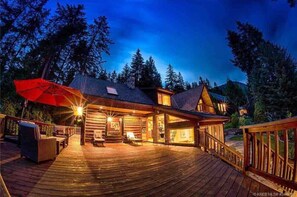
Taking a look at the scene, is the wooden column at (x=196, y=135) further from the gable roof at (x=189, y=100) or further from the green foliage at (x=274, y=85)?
the green foliage at (x=274, y=85)

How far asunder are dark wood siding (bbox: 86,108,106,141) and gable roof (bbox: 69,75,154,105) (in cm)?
142

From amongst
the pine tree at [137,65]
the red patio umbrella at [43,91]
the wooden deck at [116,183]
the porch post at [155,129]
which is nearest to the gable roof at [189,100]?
the porch post at [155,129]

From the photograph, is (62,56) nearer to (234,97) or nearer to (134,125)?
(134,125)

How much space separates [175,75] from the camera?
52469 millimetres

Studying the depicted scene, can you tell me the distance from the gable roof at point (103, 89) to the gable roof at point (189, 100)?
14.2 feet

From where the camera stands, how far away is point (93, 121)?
12.5 meters

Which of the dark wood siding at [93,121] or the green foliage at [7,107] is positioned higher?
the green foliage at [7,107]

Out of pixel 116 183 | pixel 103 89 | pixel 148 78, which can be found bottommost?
pixel 116 183

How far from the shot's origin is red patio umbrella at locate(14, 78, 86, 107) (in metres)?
6.51

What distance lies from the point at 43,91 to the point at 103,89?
6719mm

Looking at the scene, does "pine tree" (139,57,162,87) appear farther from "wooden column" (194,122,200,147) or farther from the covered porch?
"wooden column" (194,122,200,147)

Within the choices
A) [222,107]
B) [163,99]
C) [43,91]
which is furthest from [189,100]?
[222,107]

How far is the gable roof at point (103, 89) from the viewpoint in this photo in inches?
512

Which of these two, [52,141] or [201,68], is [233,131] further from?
[201,68]
